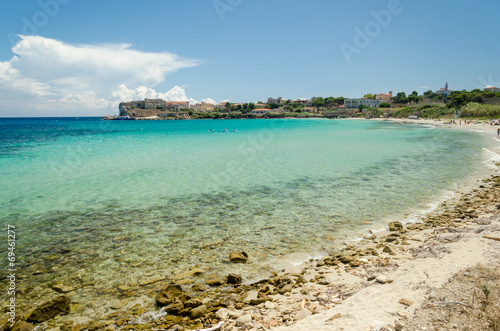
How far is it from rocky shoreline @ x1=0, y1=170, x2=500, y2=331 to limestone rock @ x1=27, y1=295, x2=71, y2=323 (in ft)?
0.05

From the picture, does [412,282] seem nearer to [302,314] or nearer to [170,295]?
[302,314]

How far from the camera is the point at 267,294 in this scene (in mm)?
5898

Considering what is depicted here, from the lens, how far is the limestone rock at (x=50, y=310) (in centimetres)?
535

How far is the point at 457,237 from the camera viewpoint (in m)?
7.25

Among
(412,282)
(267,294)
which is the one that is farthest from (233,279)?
(412,282)

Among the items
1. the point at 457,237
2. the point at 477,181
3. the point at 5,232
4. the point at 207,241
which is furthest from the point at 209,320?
the point at 477,181

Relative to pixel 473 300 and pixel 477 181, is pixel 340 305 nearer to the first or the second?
pixel 473 300

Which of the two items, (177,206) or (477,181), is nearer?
(177,206)

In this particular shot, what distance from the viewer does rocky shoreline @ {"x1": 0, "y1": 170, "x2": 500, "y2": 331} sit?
495 cm

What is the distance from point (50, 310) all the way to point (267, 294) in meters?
4.48

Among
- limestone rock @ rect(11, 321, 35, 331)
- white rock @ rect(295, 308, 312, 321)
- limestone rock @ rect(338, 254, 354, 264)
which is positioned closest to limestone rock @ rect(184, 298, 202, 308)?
white rock @ rect(295, 308, 312, 321)

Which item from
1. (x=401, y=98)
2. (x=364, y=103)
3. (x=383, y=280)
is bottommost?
(x=383, y=280)

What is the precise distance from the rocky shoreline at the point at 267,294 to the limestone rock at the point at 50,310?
0.05 ft

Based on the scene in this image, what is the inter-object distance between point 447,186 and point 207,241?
13.6m
